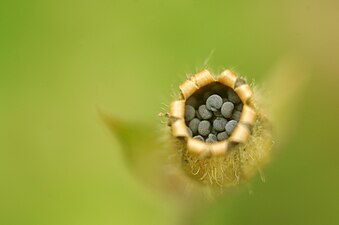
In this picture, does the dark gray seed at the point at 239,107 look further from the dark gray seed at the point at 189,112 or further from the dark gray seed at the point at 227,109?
the dark gray seed at the point at 189,112

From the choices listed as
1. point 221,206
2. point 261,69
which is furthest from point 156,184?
point 261,69

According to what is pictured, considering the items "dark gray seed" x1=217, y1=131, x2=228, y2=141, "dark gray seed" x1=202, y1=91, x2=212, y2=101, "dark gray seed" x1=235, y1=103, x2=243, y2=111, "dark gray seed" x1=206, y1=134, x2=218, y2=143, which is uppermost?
"dark gray seed" x1=202, y1=91, x2=212, y2=101

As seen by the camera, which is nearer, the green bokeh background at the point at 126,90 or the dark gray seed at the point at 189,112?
the dark gray seed at the point at 189,112

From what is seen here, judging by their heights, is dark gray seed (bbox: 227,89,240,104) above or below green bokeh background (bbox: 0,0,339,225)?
below

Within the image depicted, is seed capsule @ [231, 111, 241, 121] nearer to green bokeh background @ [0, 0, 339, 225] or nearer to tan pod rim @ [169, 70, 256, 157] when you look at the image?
tan pod rim @ [169, 70, 256, 157]

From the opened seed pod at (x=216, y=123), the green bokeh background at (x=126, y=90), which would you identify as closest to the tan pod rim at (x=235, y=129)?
the opened seed pod at (x=216, y=123)

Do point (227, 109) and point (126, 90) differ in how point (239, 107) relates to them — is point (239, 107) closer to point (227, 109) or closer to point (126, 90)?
point (227, 109)

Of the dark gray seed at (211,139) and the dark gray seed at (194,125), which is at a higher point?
the dark gray seed at (194,125)

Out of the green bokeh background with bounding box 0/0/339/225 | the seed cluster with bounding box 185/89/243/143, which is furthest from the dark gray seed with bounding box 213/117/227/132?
the green bokeh background with bounding box 0/0/339/225
